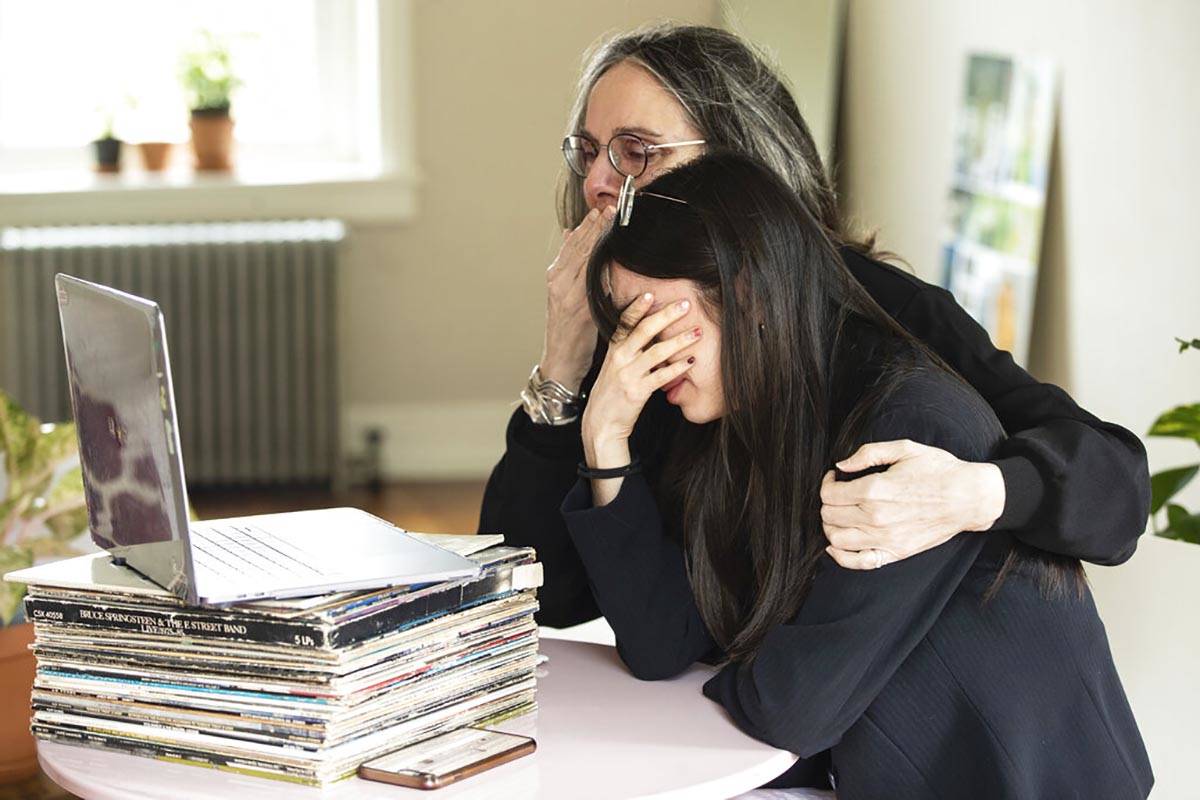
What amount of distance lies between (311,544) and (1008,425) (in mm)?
719

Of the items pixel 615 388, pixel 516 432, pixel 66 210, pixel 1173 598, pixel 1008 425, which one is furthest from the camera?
pixel 66 210

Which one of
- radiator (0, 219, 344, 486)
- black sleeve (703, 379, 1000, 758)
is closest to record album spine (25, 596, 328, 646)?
black sleeve (703, 379, 1000, 758)

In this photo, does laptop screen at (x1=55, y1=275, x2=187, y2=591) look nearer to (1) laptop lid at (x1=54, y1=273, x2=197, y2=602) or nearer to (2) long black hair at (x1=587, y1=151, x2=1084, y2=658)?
(1) laptop lid at (x1=54, y1=273, x2=197, y2=602)

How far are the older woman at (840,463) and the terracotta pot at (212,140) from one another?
9.83ft

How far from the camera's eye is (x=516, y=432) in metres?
1.77

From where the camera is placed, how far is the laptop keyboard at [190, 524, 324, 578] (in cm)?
121

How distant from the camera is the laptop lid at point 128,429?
3.67ft

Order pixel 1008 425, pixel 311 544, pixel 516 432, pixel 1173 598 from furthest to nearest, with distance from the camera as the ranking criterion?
pixel 1173 598 < pixel 516 432 < pixel 1008 425 < pixel 311 544

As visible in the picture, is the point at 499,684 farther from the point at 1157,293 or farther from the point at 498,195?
the point at 498,195

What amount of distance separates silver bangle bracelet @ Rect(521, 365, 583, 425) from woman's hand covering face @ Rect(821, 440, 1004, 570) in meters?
0.48

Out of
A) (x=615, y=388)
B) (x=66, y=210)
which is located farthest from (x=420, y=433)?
(x=615, y=388)

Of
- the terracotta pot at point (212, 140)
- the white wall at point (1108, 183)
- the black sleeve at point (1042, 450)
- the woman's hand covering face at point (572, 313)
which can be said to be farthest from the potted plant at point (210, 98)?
the black sleeve at point (1042, 450)

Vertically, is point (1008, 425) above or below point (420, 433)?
above

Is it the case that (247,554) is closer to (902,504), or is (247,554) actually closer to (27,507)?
(902,504)
